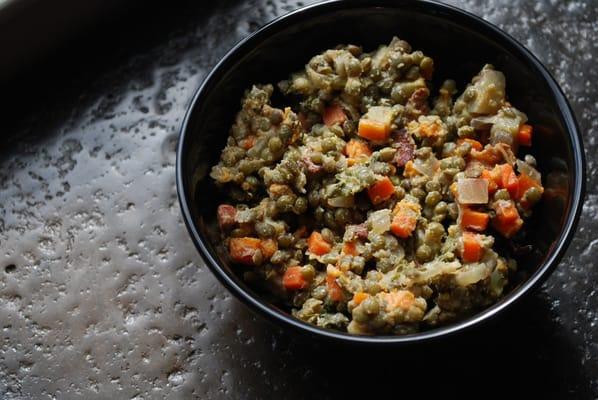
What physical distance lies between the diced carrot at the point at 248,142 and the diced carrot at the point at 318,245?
285mm

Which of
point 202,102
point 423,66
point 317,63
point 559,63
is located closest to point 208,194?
point 202,102

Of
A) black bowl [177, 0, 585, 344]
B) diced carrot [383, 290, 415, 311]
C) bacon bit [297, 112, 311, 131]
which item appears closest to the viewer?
diced carrot [383, 290, 415, 311]

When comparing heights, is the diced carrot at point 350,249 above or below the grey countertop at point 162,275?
above

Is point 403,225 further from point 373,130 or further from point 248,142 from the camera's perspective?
point 248,142

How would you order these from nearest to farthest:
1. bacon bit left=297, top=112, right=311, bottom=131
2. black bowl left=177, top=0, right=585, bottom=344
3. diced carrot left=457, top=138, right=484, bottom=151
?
black bowl left=177, top=0, right=585, bottom=344 < diced carrot left=457, top=138, right=484, bottom=151 < bacon bit left=297, top=112, right=311, bottom=131

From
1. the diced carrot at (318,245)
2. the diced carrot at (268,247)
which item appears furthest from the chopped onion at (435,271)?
the diced carrot at (268,247)

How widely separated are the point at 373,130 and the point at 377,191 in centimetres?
16

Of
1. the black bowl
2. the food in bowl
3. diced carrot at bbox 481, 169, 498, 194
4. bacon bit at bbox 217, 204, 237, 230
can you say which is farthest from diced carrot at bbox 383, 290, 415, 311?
bacon bit at bbox 217, 204, 237, 230

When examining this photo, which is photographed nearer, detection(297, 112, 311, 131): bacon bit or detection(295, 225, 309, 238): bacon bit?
detection(295, 225, 309, 238): bacon bit

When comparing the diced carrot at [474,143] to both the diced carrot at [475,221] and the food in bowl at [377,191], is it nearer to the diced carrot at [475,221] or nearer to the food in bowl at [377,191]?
the food in bowl at [377,191]

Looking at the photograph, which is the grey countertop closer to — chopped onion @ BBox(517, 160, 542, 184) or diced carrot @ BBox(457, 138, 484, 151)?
chopped onion @ BBox(517, 160, 542, 184)

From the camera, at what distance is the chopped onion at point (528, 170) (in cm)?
198

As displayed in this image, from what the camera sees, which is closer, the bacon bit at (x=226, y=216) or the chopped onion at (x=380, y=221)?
the chopped onion at (x=380, y=221)

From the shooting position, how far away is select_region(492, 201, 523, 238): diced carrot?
188 centimetres
